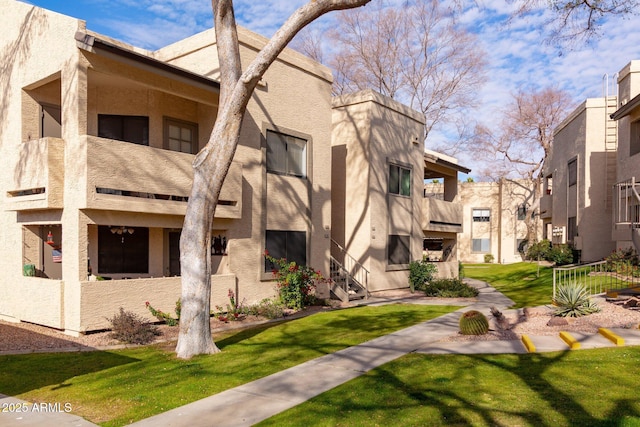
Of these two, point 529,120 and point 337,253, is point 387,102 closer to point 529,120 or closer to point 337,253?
point 337,253

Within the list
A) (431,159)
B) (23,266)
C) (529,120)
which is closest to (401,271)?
(431,159)

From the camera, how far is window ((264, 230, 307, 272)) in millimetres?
17078

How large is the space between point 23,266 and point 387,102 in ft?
52.7

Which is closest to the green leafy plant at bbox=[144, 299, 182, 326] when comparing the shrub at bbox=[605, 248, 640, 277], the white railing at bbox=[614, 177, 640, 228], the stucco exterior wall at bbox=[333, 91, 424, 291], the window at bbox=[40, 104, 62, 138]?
the window at bbox=[40, 104, 62, 138]

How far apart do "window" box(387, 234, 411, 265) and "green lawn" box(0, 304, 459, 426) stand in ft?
32.2

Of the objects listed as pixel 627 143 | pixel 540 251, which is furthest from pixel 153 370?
pixel 540 251

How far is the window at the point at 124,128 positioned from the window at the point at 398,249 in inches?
472

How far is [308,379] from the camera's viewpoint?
8336 millimetres

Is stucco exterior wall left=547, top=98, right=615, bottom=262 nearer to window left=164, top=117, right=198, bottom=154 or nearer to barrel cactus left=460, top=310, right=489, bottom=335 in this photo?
barrel cactus left=460, top=310, right=489, bottom=335

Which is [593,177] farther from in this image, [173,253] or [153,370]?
[153,370]

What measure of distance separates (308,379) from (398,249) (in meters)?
15.9

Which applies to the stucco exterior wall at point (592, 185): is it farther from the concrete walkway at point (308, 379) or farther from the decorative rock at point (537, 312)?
the concrete walkway at point (308, 379)

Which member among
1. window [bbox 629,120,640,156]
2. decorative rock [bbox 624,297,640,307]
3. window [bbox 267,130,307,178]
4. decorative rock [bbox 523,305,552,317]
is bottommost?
decorative rock [bbox 523,305,552,317]

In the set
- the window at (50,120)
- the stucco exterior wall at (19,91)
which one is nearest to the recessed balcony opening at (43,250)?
the stucco exterior wall at (19,91)
